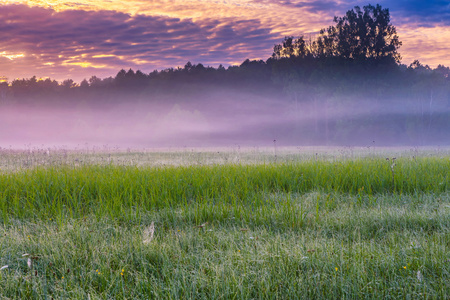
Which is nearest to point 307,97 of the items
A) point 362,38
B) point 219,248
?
point 362,38

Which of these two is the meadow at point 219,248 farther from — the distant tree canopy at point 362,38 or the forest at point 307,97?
the distant tree canopy at point 362,38

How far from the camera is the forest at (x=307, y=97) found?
172 ft

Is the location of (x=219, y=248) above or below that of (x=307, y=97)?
below

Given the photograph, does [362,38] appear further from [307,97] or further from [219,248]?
[219,248]

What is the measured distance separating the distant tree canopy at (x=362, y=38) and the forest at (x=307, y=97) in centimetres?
15

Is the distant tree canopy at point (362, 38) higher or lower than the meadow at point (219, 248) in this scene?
higher

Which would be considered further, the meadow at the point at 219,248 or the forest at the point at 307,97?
the forest at the point at 307,97

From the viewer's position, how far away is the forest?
52.5 metres

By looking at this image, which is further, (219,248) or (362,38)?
(362,38)

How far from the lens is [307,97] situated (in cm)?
5709

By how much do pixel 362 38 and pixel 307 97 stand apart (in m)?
12.4

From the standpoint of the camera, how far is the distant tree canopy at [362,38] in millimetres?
51500

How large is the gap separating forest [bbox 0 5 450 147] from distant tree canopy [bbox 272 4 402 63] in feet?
0.49

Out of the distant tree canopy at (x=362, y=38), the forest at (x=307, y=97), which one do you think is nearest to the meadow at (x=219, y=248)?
the forest at (x=307, y=97)
